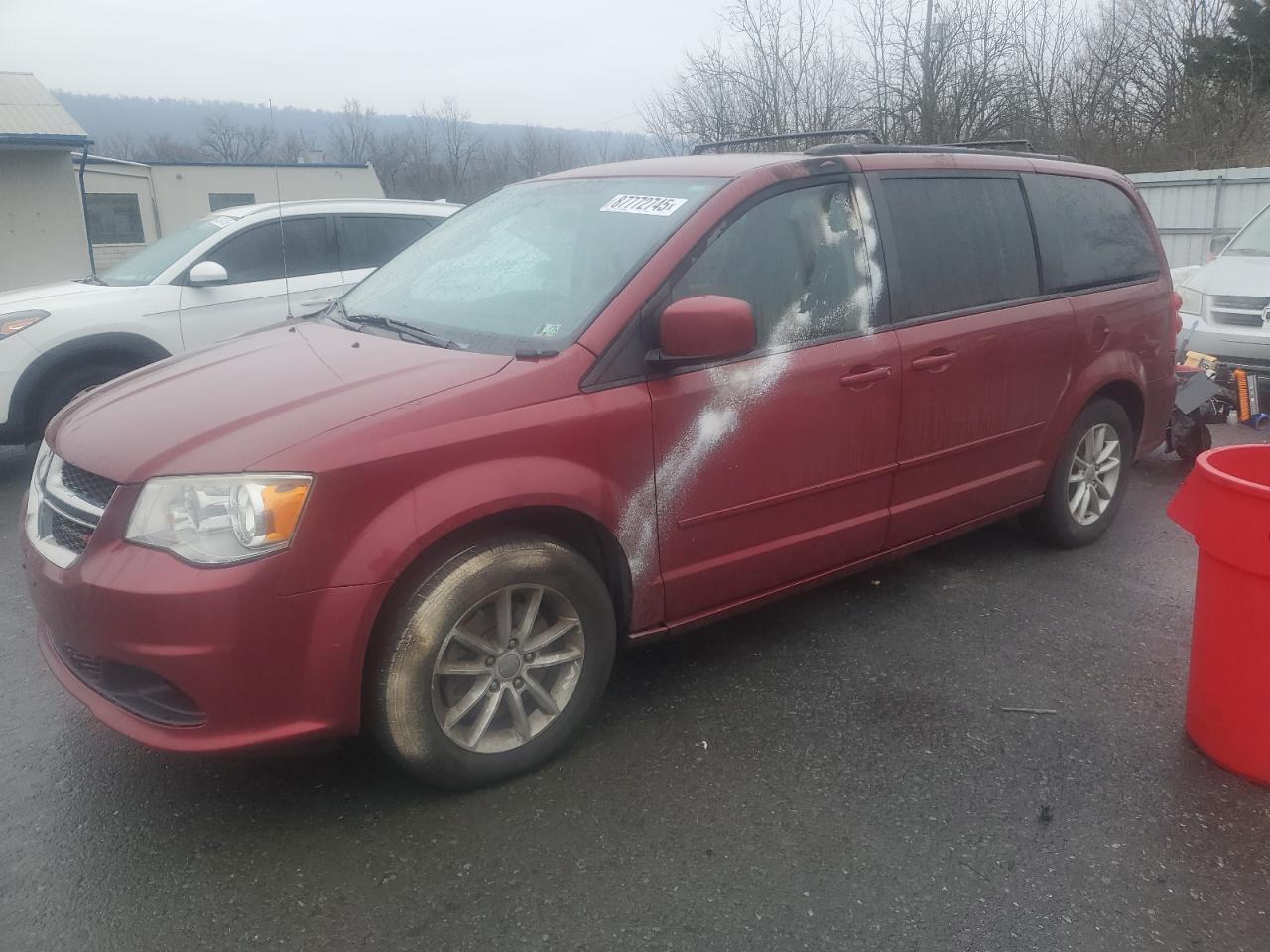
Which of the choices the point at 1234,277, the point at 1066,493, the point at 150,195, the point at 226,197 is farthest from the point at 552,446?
the point at 150,195

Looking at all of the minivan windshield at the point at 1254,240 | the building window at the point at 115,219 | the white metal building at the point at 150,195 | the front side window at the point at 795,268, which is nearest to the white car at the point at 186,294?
the front side window at the point at 795,268

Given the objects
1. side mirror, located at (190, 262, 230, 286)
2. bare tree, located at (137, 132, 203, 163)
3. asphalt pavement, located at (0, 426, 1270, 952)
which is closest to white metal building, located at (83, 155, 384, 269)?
bare tree, located at (137, 132, 203, 163)

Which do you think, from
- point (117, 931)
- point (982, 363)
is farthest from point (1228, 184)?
point (117, 931)

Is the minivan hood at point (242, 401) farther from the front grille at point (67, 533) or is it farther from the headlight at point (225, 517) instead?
the front grille at point (67, 533)

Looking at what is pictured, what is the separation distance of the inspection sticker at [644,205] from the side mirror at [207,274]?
4115mm

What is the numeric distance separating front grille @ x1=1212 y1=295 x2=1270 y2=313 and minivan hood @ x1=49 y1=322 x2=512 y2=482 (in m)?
7.58

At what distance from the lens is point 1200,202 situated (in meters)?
14.6

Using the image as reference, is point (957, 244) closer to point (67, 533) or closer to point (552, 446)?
point (552, 446)

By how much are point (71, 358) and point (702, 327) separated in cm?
515

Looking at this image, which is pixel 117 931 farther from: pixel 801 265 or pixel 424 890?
pixel 801 265

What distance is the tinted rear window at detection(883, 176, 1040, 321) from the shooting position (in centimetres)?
378

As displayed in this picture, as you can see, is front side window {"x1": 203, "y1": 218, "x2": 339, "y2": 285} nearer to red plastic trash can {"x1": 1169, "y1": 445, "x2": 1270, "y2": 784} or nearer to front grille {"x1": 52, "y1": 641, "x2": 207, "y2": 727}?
front grille {"x1": 52, "y1": 641, "x2": 207, "y2": 727}

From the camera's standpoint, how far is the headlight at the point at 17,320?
20.3 ft

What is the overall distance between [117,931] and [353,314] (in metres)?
2.17
